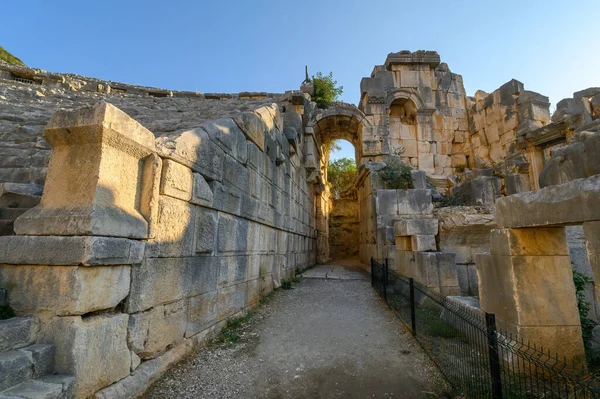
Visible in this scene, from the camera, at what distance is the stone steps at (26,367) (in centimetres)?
172

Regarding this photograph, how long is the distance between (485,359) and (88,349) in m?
3.40

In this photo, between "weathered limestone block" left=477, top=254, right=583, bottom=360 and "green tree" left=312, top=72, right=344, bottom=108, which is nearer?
"weathered limestone block" left=477, top=254, right=583, bottom=360

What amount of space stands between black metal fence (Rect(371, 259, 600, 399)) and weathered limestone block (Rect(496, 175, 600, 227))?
107cm

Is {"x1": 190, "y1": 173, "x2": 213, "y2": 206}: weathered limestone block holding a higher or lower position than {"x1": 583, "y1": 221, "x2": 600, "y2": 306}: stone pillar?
higher

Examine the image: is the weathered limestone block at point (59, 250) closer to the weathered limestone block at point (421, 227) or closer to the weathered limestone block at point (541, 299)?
the weathered limestone block at point (541, 299)

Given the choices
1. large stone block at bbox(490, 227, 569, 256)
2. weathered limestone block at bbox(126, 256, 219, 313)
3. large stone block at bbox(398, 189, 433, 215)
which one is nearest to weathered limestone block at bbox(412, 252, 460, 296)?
large stone block at bbox(398, 189, 433, 215)

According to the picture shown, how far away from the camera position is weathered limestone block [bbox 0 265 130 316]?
6.79 ft

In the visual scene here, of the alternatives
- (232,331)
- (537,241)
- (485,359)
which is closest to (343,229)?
(232,331)

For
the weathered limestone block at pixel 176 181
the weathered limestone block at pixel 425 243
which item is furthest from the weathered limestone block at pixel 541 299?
the weathered limestone block at pixel 176 181

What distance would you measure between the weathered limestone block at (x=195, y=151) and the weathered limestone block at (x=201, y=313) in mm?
1546

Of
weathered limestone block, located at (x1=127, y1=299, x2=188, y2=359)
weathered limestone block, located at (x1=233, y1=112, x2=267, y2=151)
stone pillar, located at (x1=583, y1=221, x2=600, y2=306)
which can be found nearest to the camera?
stone pillar, located at (x1=583, y1=221, x2=600, y2=306)

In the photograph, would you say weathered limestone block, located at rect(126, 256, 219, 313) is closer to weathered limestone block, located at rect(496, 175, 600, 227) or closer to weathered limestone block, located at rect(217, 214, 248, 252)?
weathered limestone block, located at rect(217, 214, 248, 252)

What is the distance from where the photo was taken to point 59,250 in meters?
2.12

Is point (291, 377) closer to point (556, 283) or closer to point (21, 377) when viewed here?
point (21, 377)
